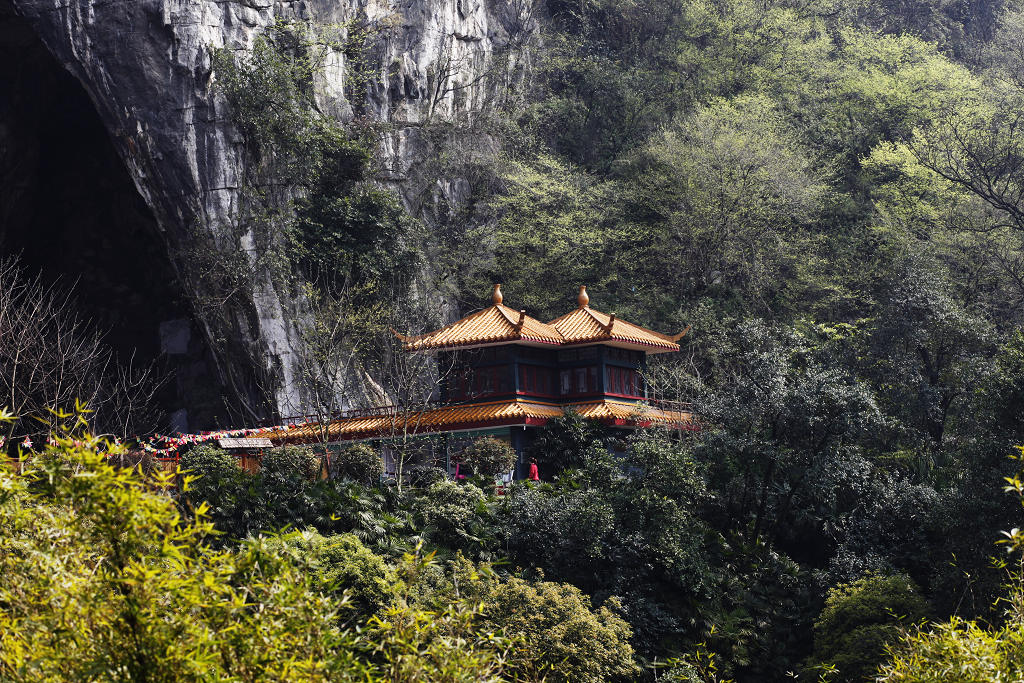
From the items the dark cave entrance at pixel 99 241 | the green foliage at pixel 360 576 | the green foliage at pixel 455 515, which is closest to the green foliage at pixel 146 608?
the green foliage at pixel 360 576

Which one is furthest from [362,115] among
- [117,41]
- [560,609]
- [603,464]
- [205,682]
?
[205,682]

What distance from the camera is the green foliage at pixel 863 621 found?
16516 mm

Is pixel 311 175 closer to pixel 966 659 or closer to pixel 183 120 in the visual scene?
pixel 183 120

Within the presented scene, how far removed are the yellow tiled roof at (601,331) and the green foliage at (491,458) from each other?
12.9ft

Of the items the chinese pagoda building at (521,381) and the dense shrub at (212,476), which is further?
the chinese pagoda building at (521,381)

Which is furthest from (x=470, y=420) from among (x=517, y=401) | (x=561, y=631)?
(x=561, y=631)

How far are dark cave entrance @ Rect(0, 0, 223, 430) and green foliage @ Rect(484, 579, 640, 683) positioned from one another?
16.2m

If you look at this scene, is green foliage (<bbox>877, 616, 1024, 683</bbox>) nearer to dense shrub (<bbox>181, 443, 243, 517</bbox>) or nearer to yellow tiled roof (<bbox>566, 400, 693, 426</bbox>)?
dense shrub (<bbox>181, 443, 243, 517</bbox>)

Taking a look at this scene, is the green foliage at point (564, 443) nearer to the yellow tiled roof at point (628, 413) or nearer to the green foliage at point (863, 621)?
the yellow tiled roof at point (628, 413)

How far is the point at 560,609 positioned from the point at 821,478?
25.2 feet

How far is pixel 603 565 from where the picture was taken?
18.7 m

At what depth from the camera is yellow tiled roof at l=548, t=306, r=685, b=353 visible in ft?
82.3

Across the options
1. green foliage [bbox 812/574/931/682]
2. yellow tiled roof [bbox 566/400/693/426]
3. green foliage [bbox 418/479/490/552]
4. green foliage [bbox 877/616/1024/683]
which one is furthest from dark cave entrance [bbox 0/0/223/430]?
green foliage [bbox 877/616/1024/683]

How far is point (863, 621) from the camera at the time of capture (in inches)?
684
